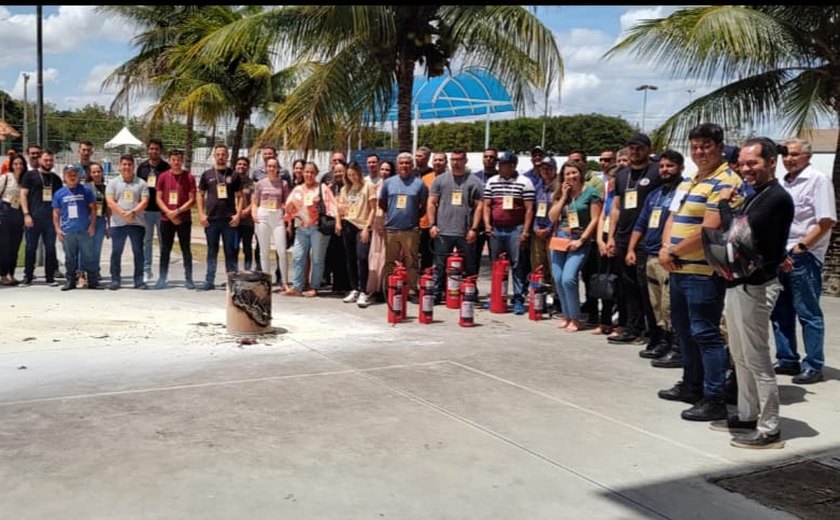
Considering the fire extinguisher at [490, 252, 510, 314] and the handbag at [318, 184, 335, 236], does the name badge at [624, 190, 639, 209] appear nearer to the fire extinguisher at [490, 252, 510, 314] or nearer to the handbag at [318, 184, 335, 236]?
the fire extinguisher at [490, 252, 510, 314]

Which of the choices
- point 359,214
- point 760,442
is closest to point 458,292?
point 359,214

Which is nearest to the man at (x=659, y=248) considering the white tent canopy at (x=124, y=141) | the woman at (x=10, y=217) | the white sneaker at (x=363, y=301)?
the white sneaker at (x=363, y=301)

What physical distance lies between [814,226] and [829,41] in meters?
7.35

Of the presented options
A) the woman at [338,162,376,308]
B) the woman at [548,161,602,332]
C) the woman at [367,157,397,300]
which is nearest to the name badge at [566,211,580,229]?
the woman at [548,161,602,332]

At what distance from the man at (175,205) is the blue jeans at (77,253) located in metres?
0.94

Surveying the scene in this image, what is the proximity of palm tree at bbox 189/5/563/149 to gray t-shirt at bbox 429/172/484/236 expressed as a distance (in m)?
4.48

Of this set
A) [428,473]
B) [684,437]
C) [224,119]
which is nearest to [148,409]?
[428,473]

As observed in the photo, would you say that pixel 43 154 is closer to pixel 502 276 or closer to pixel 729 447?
pixel 502 276

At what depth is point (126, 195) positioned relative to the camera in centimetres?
1144

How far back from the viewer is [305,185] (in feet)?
36.2

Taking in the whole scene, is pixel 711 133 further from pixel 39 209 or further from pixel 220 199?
pixel 39 209

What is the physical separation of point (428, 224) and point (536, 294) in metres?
1.94

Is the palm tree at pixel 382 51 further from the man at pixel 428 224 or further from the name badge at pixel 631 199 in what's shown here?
the name badge at pixel 631 199

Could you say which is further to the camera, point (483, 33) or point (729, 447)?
point (483, 33)
